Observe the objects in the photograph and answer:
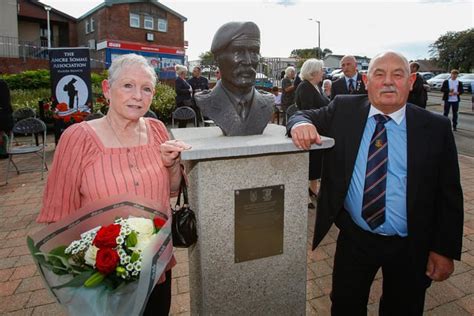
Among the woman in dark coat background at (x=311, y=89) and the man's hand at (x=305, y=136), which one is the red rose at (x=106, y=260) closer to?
the man's hand at (x=305, y=136)

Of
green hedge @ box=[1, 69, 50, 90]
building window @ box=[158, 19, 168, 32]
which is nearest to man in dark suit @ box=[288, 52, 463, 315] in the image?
green hedge @ box=[1, 69, 50, 90]

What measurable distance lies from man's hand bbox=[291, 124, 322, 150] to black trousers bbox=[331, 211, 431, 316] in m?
0.51

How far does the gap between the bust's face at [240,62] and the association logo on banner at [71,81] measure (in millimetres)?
6183

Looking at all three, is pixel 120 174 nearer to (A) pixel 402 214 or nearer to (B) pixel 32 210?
(A) pixel 402 214

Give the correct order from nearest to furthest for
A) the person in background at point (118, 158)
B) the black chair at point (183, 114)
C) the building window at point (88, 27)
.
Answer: the person in background at point (118, 158) < the black chair at point (183, 114) < the building window at point (88, 27)

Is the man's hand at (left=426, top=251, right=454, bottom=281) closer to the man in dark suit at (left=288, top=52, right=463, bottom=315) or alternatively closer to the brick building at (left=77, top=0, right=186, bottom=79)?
the man in dark suit at (left=288, top=52, right=463, bottom=315)

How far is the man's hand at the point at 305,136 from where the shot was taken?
6.43ft

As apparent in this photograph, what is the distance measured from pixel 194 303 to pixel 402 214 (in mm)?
1421

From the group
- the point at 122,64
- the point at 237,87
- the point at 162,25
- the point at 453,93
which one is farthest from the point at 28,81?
the point at 162,25

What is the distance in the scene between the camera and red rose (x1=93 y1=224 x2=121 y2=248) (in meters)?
1.29

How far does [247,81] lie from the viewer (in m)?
2.52

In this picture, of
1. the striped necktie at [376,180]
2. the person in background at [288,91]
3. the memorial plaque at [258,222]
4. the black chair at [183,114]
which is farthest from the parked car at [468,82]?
the memorial plaque at [258,222]

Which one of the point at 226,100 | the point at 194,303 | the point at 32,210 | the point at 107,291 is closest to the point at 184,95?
the point at 32,210

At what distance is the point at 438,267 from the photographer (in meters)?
2.00
